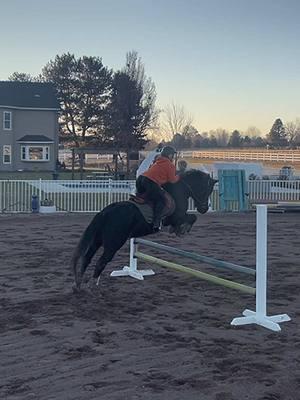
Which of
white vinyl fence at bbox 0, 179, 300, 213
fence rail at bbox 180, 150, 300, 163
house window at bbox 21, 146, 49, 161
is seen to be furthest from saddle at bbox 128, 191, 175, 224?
fence rail at bbox 180, 150, 300, 163

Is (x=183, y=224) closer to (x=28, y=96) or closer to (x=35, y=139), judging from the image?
(x=35, y=139)

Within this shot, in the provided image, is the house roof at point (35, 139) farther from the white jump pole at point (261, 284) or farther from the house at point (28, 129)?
the white jump pole at point (261, 284)

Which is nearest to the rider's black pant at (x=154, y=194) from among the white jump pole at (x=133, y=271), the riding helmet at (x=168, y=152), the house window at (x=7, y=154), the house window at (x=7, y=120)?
the riding helmet at (x=168, y=152)

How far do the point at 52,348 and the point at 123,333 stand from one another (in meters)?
0.88

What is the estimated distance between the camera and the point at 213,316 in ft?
24.5

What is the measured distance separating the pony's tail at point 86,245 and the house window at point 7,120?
44126 millimetres

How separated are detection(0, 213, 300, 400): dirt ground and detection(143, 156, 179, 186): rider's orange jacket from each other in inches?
62.9

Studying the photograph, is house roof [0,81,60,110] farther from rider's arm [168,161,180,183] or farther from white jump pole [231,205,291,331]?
white jump pole [231,205,291,331]

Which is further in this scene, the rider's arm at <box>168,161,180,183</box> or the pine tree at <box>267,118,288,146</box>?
the pine tree at <box>267,118,288,146</box>

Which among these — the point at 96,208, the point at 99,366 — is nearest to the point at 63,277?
the point at 99,366

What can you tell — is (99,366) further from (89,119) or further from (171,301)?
(89,119)

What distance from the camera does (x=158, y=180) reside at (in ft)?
28.0

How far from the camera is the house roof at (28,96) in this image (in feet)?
172

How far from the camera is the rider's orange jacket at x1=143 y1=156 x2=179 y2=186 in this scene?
8.48 m
